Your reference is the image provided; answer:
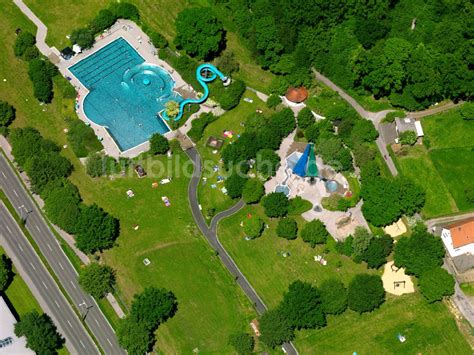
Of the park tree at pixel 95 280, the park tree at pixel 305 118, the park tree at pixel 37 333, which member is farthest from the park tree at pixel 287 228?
the park tree at pixel 37 333

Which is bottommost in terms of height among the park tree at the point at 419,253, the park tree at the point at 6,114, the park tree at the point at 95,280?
the park tree at the point at 419,253

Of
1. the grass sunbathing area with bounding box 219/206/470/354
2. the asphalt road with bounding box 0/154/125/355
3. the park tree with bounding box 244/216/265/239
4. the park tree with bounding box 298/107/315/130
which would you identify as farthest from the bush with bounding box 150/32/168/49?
the park tree with bounding box 244/216/265/239

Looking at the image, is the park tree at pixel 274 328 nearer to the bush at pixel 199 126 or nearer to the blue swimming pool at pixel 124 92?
the bush at pixel 199 126

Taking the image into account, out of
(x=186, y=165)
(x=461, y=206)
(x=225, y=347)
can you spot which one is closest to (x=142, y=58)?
(x=186, y=165)

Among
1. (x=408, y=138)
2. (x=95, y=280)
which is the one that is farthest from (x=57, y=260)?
(x=408, y=138)

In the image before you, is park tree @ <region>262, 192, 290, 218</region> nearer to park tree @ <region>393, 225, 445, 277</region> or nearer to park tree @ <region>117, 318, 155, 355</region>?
park tree @ <region>393, 225, 445, 277</region>
